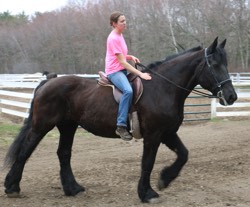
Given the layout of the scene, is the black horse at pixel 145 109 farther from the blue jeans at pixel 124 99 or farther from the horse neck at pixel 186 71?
the blue jeans at pixel 124 99

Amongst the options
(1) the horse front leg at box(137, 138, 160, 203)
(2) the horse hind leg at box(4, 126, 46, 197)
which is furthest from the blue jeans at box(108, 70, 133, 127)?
(2) the horse hind leg at box(4, 126, 46, 197)

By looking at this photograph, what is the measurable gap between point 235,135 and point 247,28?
3439 cm

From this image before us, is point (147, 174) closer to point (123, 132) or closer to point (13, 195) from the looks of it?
point (123, 132)

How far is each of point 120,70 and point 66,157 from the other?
64.7 inches

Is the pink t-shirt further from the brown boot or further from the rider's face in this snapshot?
the brown boot

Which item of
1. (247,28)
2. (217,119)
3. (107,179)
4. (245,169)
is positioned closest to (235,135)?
(217,119)

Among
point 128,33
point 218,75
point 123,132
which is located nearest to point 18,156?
point 123,132

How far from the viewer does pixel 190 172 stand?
6.74 meters

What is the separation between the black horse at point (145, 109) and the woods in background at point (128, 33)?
30278 mm

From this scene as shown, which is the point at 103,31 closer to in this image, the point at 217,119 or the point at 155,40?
the point at 155,40

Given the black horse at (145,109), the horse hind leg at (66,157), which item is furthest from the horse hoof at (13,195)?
the horse hind leg at (66,157)

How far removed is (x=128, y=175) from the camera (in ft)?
21.6

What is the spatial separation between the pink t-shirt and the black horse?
35 centimetres

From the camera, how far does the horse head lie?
195 inches
